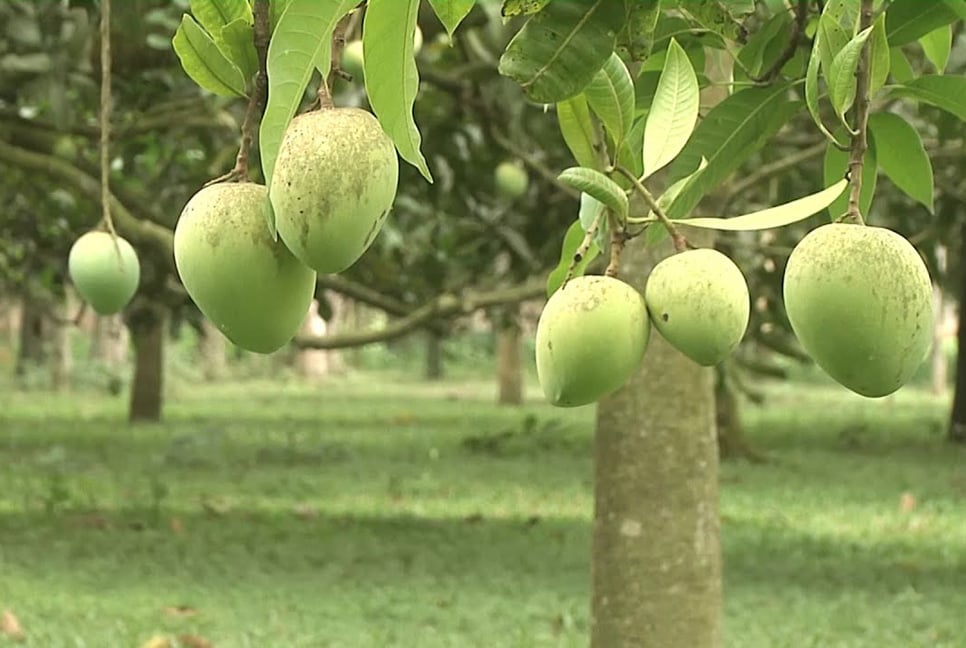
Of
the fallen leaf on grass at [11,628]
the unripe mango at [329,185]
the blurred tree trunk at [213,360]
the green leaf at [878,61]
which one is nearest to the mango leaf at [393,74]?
the unripe mango at [329,185]

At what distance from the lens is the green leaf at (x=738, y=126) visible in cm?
85

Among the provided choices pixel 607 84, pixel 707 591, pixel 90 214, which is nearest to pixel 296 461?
pixel 90 214

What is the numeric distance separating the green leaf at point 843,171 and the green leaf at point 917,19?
69 millimetres

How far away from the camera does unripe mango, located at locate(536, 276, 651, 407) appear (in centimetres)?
70

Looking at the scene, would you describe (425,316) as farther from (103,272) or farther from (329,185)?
(329,185)

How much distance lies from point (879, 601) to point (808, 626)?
0.42m

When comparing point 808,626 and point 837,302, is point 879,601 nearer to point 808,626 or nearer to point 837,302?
point 808,626

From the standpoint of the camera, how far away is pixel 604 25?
0.71 meters

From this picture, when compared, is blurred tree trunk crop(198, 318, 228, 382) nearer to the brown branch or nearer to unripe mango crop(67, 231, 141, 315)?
→ the brown branch

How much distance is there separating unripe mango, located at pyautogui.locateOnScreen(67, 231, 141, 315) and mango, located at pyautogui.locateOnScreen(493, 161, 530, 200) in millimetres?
2326

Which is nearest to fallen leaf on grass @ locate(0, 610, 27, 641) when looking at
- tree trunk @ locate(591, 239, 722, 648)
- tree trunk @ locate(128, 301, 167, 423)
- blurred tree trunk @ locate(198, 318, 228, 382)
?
tree trunk @ locate(591, 239, 722, 648)

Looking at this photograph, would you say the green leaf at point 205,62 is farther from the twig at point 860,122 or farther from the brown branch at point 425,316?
the brown branch at point 425,316

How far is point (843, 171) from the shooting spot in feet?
2.96

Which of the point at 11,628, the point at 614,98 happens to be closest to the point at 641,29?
the point at 614,98
